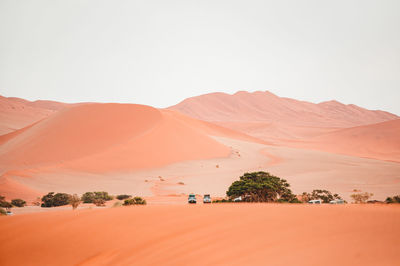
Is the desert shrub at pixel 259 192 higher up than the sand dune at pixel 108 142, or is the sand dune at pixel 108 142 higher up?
the sand dune at pixel 108 142

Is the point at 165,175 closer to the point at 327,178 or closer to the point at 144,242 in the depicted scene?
the point at 327,178

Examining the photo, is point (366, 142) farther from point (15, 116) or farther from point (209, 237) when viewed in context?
point (15, 116)

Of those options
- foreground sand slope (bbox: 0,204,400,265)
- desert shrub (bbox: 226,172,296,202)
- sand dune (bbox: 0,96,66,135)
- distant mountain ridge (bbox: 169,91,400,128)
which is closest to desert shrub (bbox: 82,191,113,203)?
desert shrub (bbox: 226,172,296,202)

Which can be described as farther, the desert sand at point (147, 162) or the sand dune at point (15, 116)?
the sand dune at point (15, 116)

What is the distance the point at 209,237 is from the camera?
19.9ft

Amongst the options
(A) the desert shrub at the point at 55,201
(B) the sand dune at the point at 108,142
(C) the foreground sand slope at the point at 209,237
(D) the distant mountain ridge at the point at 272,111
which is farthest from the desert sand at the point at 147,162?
(D) the distant mountain ridge at the point at 272,111

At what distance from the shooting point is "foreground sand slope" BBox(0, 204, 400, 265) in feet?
15.3

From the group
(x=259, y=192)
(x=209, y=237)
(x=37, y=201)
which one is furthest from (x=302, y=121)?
(x=209, y=237)

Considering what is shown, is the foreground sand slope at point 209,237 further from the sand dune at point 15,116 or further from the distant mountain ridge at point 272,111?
the distant mountain ridge at point 272,111

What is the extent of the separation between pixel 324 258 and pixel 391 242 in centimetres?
98

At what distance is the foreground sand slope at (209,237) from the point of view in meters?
4.68

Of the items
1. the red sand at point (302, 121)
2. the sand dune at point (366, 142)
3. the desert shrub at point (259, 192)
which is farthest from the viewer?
the red sand at point (302, 121)

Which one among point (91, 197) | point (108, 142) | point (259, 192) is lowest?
point (91, 197)

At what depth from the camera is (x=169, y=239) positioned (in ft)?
20.9
